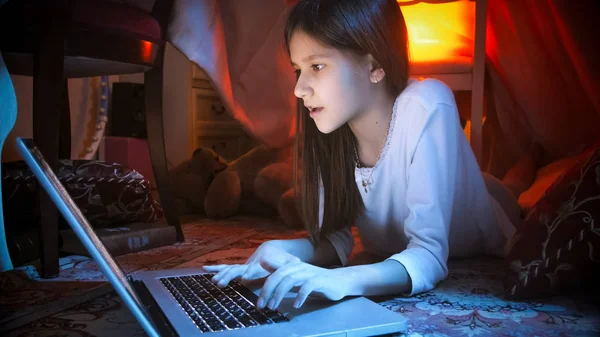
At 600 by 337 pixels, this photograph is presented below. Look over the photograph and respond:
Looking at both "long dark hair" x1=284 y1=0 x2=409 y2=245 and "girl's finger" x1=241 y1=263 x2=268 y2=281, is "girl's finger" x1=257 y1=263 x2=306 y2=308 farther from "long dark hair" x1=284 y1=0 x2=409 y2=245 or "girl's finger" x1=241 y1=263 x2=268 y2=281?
"long dark hair" x1=284 y1=0 x2=409 y2=245

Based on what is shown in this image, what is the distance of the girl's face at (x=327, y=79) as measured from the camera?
83 cm

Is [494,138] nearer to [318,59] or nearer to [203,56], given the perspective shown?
[203,56]

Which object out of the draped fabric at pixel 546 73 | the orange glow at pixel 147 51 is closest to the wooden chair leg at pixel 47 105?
the orange glow at pixel 147 51

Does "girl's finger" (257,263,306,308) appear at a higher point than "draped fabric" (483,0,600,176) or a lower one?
lower

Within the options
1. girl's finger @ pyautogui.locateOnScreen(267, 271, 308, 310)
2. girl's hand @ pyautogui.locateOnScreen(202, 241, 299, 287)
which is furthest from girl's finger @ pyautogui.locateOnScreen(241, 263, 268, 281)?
girl's finger @ pyautogui.locateOnScreen(267, 271, 308, 310)

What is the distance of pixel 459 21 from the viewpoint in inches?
65.5

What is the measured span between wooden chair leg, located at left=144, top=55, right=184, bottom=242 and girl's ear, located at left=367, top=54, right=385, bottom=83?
70 centimetres

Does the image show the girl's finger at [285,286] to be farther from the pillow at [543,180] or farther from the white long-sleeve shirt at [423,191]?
the pillow at [543,180]

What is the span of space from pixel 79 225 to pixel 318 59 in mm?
465

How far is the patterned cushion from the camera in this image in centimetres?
130

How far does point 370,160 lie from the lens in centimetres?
97

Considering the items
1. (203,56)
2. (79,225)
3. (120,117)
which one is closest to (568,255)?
(79,225)

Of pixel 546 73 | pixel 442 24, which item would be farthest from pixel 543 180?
pixel 442 24

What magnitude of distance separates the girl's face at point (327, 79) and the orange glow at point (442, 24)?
0.80 m
